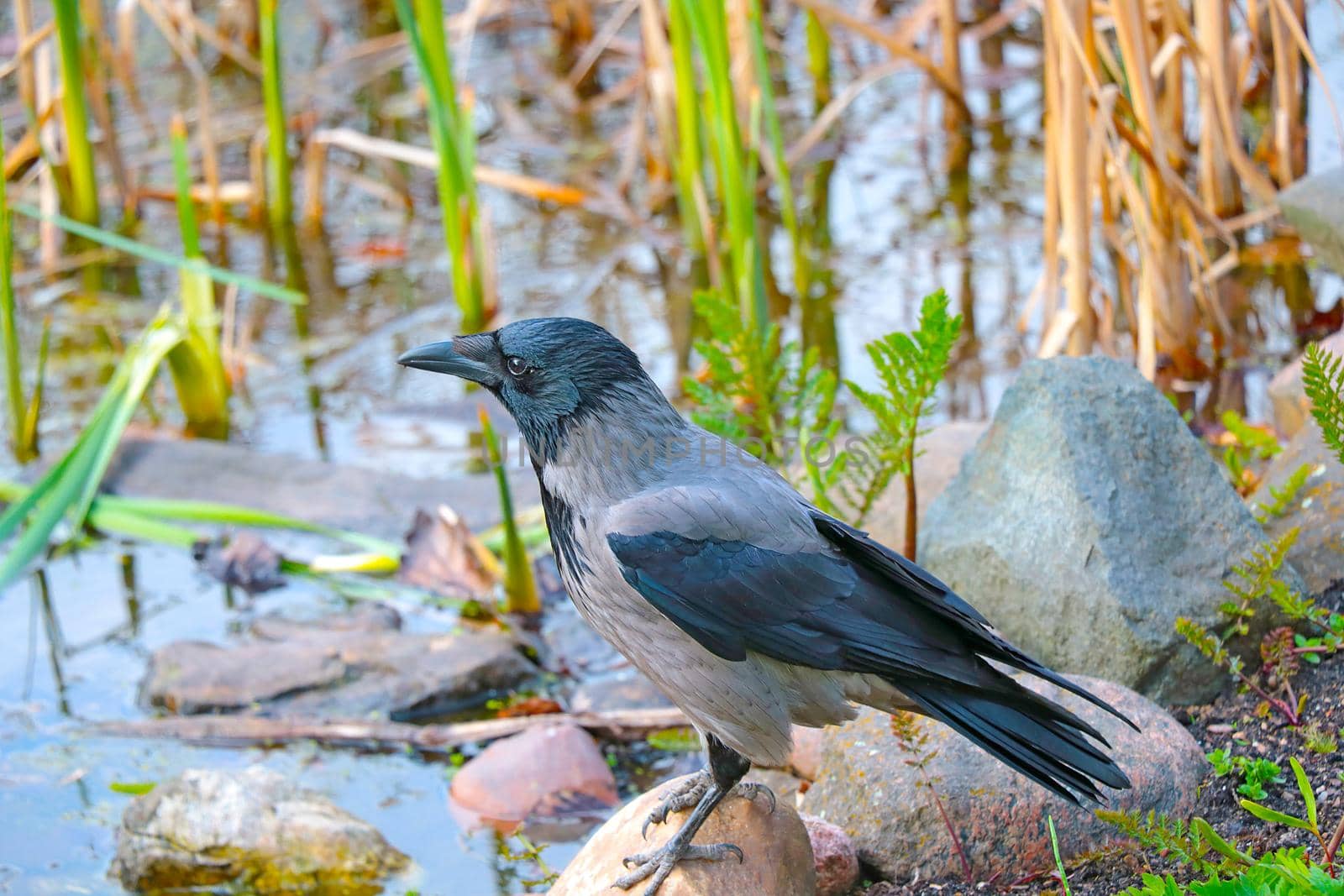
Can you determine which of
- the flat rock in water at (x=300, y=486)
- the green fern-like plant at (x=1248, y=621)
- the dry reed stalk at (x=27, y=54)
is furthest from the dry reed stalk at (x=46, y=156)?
the green fern-like plant at (x=1248, y=621)

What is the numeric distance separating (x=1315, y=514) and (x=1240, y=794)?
94cm

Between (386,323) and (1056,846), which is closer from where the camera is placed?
(1056,846)

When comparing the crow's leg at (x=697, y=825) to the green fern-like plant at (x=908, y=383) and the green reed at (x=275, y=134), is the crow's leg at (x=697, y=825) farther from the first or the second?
the green reed at (x=275, y=134)

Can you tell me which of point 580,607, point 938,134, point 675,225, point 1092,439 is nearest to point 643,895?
point 580,607

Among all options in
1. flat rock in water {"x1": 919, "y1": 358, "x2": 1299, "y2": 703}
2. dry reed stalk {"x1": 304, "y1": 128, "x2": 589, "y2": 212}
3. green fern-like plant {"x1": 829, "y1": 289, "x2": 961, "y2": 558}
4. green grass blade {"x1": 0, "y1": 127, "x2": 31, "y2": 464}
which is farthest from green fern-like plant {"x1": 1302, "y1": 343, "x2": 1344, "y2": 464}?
dry reed stalk {"x1": 304, "y1": 128, "x2": 589, "y2": 212}

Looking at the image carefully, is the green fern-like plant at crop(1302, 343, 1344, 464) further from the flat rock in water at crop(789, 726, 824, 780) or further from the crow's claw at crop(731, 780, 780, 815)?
the flat rock in water at crop(789, 726, 824, 780)

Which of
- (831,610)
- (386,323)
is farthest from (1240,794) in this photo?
(386,323)

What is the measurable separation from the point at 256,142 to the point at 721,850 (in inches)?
211

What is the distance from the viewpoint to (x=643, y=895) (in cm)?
278

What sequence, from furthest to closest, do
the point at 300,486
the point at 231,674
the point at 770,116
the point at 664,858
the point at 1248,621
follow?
the point at 300,486, the point at 770,116, the point at 231,674, the point at 1248,621, the point at 664,858

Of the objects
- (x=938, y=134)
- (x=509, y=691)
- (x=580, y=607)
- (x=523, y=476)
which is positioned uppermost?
(x=938, y=134)

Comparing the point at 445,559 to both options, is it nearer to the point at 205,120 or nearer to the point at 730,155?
the point at 730,155

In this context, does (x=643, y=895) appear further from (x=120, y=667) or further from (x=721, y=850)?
(x=120, y=667)

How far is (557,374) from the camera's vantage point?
2.94 m
